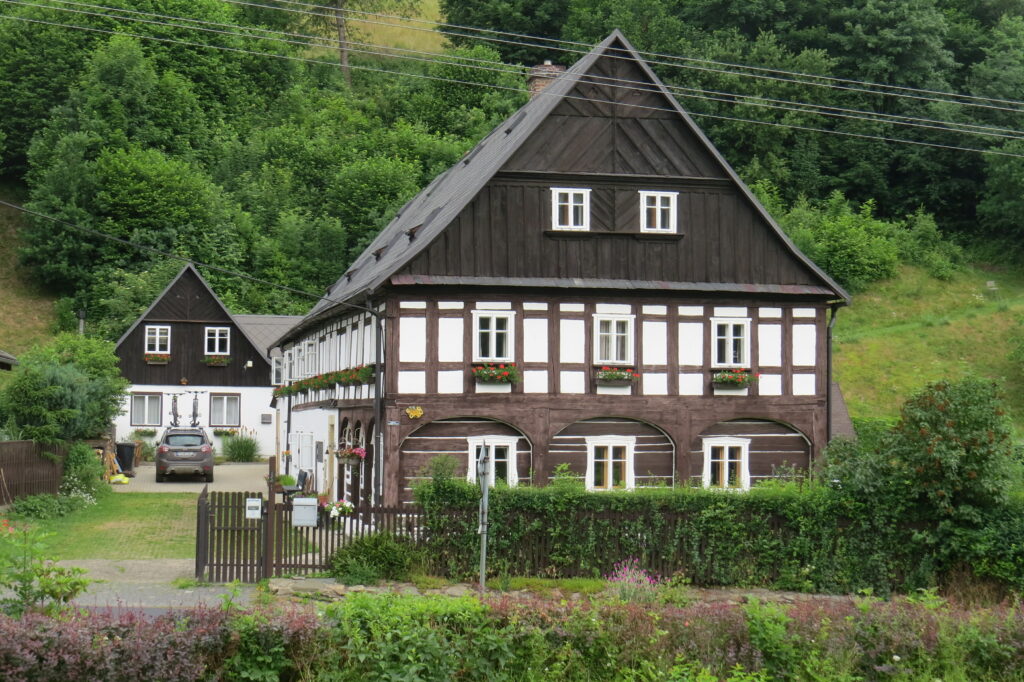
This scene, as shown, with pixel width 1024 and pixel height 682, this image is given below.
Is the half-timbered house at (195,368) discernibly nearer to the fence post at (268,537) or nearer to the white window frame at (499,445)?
the white window frame at (499,445)

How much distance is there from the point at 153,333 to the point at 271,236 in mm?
15535

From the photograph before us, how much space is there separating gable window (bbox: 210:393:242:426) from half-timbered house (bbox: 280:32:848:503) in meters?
26.7

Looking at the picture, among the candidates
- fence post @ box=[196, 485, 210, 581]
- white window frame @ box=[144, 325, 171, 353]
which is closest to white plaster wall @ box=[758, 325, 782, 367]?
fence post @ box=[196, 485, 210, 581]

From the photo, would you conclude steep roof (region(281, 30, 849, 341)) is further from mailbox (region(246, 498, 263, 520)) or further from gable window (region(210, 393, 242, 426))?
gable window (region(210, 393, 242, 426))

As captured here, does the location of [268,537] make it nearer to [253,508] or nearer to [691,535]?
[253,508]

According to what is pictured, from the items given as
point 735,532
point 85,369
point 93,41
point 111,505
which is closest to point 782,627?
point 735,532

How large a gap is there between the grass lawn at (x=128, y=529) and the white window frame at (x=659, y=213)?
1209 centimetres

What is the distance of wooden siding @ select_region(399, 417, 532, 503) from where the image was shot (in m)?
26.8

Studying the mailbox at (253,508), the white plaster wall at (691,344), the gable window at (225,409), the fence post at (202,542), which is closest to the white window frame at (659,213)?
the white plaster wall at (691,344)

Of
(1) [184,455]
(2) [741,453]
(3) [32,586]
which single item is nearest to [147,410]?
(1) [184,455]

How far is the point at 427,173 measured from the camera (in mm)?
68812

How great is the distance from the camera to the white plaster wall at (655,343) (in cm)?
2869

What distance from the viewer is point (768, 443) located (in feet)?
95.8

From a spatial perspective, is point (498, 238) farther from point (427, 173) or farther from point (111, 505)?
point (427, 173)
